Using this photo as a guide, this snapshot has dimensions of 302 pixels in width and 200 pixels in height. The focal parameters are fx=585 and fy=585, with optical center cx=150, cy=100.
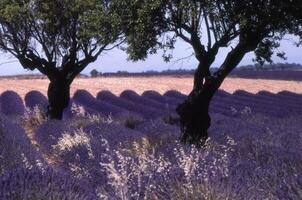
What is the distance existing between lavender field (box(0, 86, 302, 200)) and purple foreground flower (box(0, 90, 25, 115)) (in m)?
0.06

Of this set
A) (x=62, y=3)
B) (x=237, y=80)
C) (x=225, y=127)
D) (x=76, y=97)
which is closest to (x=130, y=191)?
(x=225, y=127)

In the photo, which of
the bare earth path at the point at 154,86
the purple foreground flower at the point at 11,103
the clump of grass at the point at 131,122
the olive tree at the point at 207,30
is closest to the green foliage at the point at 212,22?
the olive tree at the point at 207,30

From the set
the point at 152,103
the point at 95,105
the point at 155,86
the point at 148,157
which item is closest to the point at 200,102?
the point at 148,157

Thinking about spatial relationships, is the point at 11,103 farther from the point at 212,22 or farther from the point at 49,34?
the point at 212,22

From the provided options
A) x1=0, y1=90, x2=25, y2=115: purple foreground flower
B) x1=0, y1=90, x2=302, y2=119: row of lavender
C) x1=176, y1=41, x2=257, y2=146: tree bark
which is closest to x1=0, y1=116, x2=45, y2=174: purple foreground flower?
x1=176, y1=41, x2=257, y2=146: tree bark

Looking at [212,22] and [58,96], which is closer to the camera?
[212,22]

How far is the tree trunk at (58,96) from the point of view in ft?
68.9

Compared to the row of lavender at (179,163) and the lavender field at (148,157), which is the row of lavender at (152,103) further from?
the row of lavender at (179,163)

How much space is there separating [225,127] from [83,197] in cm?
1045

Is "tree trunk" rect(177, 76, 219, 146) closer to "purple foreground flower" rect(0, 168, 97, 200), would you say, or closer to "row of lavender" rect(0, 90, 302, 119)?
"purple foreground flower" rect(0, 168, 97, 200)

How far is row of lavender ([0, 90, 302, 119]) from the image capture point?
24.4m

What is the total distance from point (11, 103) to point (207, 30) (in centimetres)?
1671

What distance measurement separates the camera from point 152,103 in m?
27.7

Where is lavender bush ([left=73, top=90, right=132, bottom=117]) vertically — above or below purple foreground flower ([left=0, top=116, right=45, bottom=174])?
below
